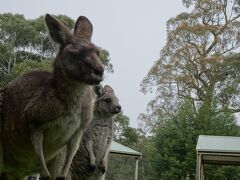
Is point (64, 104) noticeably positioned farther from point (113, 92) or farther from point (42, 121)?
point (113, 92)

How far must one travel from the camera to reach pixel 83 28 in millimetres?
3604

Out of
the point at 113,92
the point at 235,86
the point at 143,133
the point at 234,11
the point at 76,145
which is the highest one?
the point at 234,11

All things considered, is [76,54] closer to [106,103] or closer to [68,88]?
[68,88]

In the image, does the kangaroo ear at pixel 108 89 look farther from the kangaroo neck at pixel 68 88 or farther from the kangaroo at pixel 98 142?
the kangaroo neck at pixel 68 88

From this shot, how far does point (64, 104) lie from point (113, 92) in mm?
2822

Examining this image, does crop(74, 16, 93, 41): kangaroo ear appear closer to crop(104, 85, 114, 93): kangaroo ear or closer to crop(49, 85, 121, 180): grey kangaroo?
crop(49, 85, 121, 180): grey kangaroo

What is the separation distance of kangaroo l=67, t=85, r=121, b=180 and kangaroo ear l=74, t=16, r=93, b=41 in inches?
80.7

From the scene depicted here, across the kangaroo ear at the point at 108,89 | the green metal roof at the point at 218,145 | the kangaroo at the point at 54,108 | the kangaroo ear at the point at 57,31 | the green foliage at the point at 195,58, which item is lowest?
the kangaroo at the point at 54,108

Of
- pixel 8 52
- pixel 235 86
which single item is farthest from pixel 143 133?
pixel 8 52

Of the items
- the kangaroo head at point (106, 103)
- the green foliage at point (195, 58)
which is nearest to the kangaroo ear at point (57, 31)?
the kangaroo head at point (106, 103)

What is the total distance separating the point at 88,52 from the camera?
10.9ft

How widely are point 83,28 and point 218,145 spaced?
539 inches

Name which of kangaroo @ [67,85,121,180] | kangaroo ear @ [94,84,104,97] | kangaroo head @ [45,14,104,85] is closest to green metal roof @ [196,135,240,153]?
kangaroo @ [67,85,121,180]

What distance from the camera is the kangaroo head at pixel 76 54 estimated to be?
3217mm
